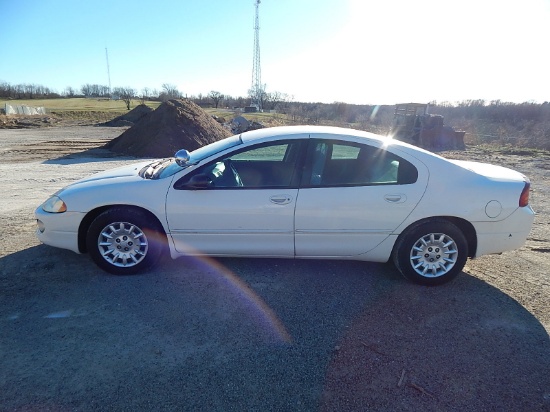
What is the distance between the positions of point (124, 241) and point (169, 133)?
38.4 feet

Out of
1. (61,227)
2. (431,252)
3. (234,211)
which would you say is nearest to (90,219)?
(61,227)

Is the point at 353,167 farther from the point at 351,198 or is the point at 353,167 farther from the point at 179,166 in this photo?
the point at 179,166

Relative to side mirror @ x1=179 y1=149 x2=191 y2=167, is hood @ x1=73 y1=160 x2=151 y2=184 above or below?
below

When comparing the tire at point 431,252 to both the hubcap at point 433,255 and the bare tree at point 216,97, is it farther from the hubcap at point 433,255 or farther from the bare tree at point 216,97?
the bare tree at point 216,97

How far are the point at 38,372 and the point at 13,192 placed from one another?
6.54m

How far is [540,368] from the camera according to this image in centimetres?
252

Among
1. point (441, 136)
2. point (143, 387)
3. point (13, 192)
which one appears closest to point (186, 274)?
point (143, 387)

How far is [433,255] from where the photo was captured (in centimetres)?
353

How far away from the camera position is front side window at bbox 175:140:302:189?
349 cm

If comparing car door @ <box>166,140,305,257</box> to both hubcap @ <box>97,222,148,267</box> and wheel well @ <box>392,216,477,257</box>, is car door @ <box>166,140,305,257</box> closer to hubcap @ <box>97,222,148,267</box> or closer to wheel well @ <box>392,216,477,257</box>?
hubcap @ <box>97,222,148,267</box>

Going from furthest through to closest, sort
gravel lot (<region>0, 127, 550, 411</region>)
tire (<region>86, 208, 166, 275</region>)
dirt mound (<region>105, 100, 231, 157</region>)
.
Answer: dirt mound (<region>105, 100, 231, 157</region>) < tire (<region>86, 208, 166, 275</region>) < gravel lot (<region>0, 127, 550, 411</region>)

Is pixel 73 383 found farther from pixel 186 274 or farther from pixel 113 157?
pixel 113 157

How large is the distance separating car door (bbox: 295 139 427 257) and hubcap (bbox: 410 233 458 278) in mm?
350

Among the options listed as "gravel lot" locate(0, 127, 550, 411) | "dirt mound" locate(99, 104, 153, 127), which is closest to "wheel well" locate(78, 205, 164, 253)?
"gravel lot" locate(0, 127, 550, 411)
